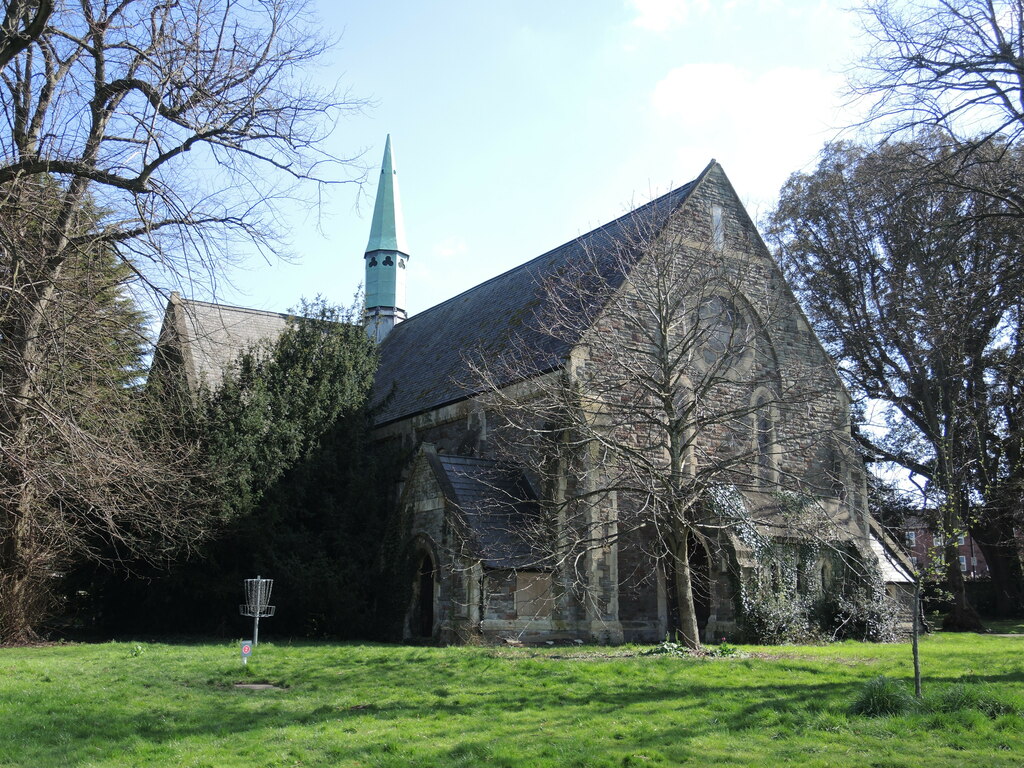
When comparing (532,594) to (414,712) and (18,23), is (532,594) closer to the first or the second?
(414,712)

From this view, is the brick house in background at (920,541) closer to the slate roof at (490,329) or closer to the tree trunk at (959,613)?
the tree trunk at (959,613)

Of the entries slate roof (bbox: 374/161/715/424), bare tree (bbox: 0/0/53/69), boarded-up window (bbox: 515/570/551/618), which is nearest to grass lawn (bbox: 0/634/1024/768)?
boarded-up window (bbox: 515/570/551/618)

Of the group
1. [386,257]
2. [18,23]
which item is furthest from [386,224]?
[18,23]

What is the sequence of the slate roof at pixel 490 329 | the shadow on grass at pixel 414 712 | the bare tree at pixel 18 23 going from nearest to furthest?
Result: the shadow on grass at pixel 414 712
the bare tree at pixel 18 23
the slate roof at pixel 490 329

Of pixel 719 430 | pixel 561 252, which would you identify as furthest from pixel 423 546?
pixel 561 252

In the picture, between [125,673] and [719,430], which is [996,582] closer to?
[719,430]

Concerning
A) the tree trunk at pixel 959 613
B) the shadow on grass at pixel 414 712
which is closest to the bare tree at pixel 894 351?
the tree trunk at pixel 959 613

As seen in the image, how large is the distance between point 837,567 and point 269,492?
1183cm

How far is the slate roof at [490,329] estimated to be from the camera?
1841 centimetres

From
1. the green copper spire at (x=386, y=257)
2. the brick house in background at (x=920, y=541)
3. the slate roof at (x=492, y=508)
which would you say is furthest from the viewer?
the green copper spire at (x=386, y=257)

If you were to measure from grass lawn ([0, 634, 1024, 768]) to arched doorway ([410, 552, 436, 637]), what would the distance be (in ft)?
13.6

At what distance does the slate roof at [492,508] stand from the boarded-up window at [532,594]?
259 mm

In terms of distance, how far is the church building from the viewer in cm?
1531

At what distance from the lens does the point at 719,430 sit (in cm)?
1888
